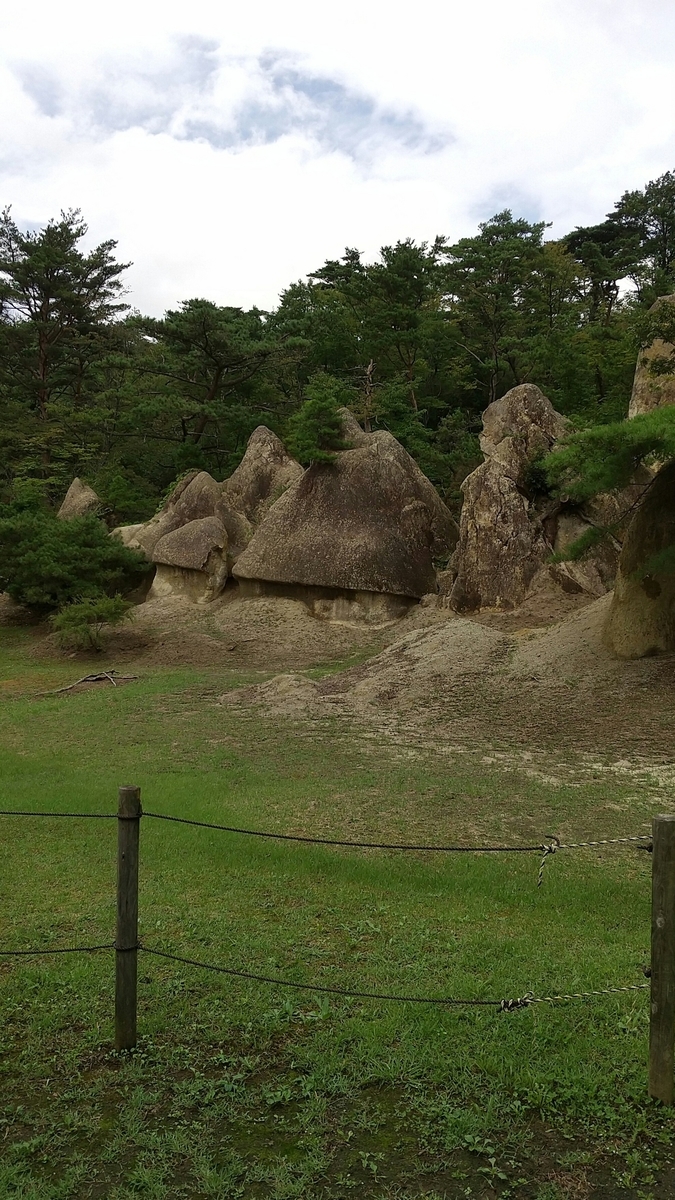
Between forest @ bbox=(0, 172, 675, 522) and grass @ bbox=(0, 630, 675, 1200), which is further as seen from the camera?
forest @ bbox=(0, 172, 675, 522)

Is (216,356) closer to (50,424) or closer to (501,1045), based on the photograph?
(50,424)

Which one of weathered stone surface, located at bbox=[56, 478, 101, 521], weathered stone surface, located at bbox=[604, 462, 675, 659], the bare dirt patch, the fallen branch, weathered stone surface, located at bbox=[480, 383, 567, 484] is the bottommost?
the fallen branch

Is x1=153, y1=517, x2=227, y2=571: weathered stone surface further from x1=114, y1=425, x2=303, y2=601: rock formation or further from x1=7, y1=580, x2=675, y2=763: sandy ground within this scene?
x1=7, y1=580, x2=675, y2=763: sandy ground

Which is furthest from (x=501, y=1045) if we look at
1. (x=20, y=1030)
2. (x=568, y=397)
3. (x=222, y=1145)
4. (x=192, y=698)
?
(x=568, y=397)

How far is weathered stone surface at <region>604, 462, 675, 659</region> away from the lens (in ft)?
49.1

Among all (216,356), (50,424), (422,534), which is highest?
(216,356)

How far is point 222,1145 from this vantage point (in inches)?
138

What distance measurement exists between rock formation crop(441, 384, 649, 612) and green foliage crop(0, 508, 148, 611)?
11.5 meters

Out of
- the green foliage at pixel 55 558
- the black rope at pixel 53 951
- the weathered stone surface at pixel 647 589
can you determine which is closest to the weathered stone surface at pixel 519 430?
the weathered stone surface at pixel 647 589

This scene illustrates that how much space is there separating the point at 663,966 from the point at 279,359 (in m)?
31.4

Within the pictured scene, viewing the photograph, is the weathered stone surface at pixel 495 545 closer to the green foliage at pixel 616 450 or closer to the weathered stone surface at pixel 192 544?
the green foliage at pixel 616 450

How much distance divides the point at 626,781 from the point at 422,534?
643 inches

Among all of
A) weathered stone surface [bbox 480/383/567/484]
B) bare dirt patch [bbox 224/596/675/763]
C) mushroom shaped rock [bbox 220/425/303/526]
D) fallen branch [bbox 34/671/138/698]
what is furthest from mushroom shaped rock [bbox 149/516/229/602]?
bare dirt patch [bbox 224/596/675/763]

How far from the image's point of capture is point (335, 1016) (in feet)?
15.1
